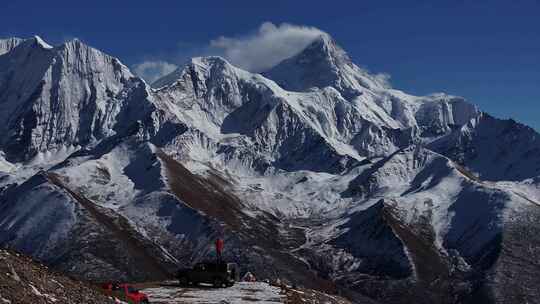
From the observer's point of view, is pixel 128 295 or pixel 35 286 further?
pixel 128 295

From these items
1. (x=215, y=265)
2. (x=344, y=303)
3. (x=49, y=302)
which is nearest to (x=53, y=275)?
(x=49, y=302)

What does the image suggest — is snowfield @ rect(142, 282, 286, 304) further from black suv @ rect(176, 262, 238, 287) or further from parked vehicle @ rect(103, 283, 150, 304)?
parked vehicle @ rect(103, 283, 150, 304)

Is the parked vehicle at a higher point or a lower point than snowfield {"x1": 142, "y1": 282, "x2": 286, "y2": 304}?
lower

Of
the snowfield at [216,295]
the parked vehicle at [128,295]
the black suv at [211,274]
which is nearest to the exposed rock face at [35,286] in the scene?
the parked vehicle at [128,295]

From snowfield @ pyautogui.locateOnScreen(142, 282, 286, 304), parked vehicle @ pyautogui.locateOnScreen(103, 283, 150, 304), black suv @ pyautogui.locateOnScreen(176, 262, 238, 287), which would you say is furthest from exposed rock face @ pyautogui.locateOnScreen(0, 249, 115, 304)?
black suv @ pyautogui.locateOnScreen(176, 262, 238, 287)

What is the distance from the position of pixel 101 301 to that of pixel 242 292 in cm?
2322

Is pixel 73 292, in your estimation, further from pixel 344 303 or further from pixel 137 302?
pixel 344 303

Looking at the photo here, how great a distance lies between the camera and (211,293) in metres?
78.0

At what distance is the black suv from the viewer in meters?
84.2

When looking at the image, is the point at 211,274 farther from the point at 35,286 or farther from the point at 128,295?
the point at 35,286

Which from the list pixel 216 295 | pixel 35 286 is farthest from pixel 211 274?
pixel 35 286

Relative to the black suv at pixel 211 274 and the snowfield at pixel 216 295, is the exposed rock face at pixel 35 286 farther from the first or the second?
the black suv at pixel 211 274

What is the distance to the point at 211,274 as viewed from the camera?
84188 mm

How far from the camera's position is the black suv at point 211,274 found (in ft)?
276
